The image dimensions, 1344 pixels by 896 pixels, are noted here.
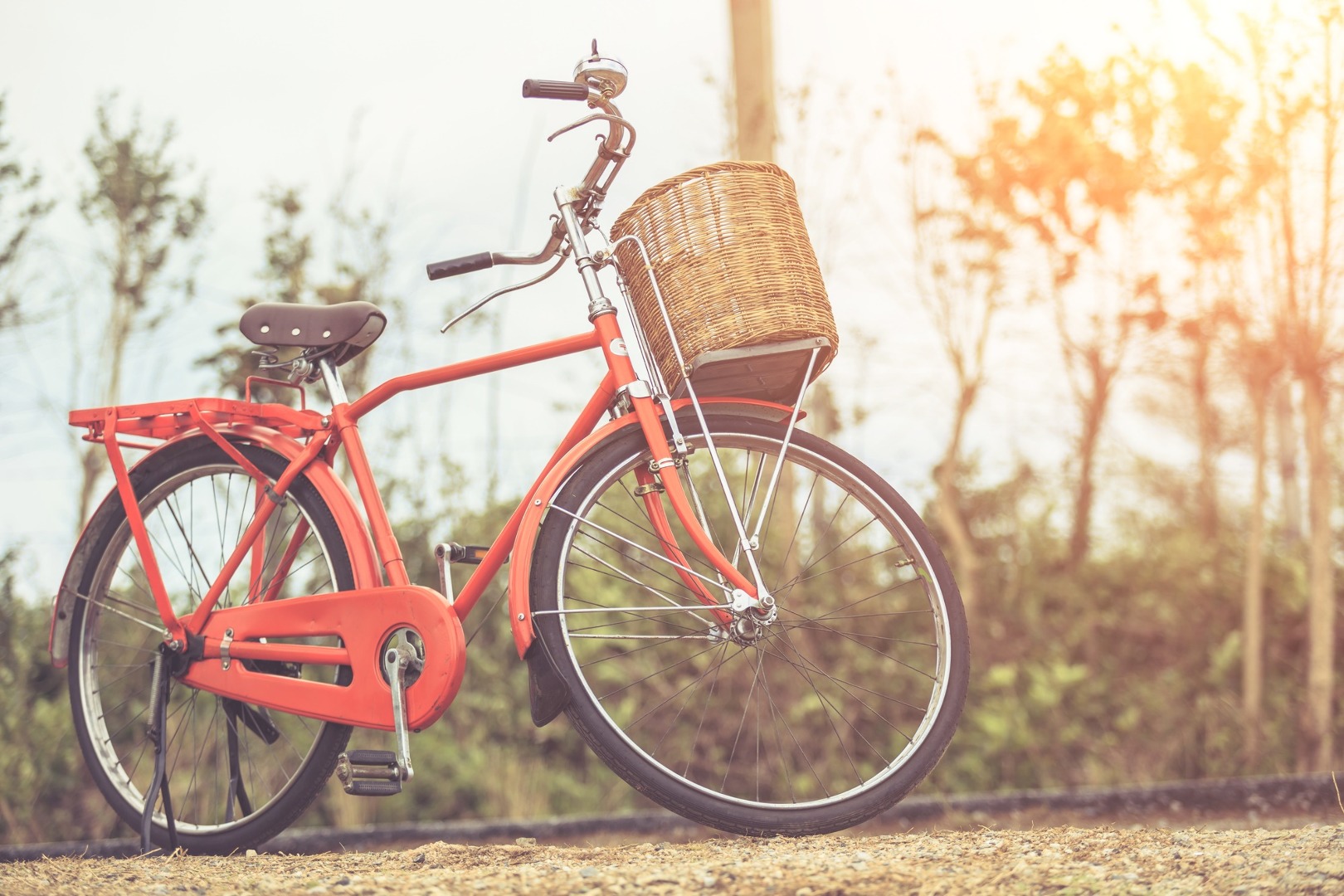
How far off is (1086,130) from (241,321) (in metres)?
4.36

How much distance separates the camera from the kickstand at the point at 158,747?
8.25ft

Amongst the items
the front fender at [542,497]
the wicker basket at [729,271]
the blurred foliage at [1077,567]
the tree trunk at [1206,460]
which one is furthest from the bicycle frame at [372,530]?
the tree trunk at [1206,460]

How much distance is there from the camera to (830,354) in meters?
2.32

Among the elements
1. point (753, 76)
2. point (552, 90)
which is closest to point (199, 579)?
point (552, 90)

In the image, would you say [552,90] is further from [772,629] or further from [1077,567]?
[1077,567]

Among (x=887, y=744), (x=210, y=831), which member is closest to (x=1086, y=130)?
(x=887, y=744)

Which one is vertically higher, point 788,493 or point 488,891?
point 788,493

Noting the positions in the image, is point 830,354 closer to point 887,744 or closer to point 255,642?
point 255,642

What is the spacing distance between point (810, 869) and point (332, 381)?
4.86ft

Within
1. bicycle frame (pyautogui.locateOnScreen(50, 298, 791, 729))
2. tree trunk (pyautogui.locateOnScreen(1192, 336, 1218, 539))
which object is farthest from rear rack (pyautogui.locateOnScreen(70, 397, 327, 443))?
tree trunk (pyautogui.locateOnScreen(1192, 336, 1218, 539))

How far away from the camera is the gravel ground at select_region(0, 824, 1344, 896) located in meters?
1.81

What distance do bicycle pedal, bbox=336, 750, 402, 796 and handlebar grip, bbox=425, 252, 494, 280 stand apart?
3.21 feet

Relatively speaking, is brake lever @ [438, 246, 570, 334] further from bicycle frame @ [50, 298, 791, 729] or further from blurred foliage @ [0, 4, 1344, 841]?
blurred foliage @ [0, 4, 1344, 841]

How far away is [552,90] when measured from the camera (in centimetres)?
224
